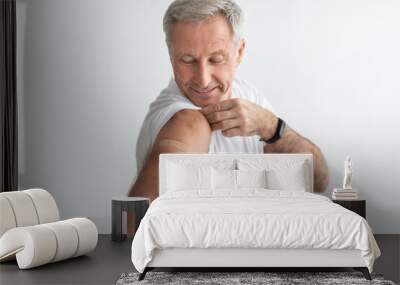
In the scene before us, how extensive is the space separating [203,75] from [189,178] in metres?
1.22

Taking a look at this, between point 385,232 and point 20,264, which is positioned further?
point 385,232

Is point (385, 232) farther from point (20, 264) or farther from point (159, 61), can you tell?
point (20, 264)

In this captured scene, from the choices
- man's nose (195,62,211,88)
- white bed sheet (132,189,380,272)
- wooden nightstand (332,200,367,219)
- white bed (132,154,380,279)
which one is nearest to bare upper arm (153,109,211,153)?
man's nose (195,62,211,88)

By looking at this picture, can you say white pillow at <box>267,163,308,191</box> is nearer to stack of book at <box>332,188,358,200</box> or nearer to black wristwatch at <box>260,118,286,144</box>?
stack of book at <box>332,188,358,200</box>

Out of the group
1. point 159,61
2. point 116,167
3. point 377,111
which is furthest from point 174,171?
point 377,111

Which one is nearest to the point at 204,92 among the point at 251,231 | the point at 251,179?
the point at 251,179

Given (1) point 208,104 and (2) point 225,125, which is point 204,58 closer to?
(1) point 208,104

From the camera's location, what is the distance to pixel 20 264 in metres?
5.63

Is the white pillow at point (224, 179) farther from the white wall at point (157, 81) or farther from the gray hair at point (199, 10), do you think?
the gray hair at point (199, 10)

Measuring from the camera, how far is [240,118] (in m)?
7.59

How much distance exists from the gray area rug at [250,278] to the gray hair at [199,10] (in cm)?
305

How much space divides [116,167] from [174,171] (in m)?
0.88

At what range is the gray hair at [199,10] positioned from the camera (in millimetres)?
7527

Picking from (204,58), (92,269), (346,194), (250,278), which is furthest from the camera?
(204,58)
